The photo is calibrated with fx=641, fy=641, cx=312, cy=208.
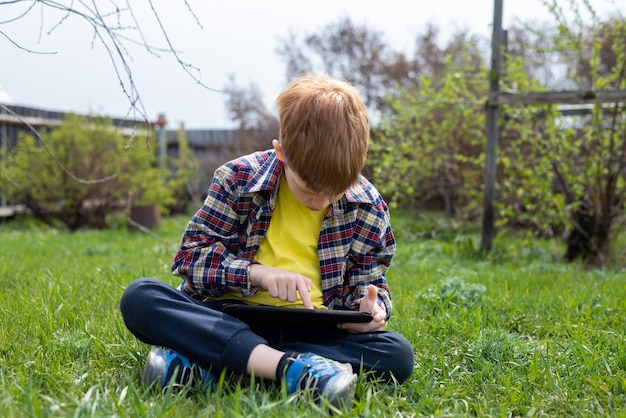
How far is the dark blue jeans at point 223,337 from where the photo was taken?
1.78 metres

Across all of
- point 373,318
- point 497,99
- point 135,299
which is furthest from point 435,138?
point 135,299

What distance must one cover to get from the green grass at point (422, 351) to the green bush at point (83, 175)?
14.9 feet

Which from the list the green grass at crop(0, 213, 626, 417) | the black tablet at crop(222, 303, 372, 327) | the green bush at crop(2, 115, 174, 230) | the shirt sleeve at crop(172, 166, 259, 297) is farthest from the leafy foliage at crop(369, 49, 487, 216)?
the green bush at crop(2, 115, 174, 230)

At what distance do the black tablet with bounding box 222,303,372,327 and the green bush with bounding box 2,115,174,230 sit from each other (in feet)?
21.8

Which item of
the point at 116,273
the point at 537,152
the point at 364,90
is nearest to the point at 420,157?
the point at 537,152

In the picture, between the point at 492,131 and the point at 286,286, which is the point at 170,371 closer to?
the point at 286,286

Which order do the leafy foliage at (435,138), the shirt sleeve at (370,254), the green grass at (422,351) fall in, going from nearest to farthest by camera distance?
the green grass at (422,351) → the shirt sleeve at (370,254) → the leafy foliage at (435,138)

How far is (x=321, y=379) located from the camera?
5.43 feet

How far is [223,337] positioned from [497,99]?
12.2 feet

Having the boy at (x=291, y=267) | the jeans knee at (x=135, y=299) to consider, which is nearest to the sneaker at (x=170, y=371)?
the boy at (x=291, y=267)

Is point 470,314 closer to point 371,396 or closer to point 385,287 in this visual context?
point 385,287

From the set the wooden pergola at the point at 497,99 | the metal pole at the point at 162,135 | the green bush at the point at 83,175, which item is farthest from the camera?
the metal pole at the point at 162,135

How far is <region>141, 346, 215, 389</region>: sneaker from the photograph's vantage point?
1748mm

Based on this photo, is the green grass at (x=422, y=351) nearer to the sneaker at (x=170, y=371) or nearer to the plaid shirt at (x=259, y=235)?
the sneaker at (x=170, y=371)
